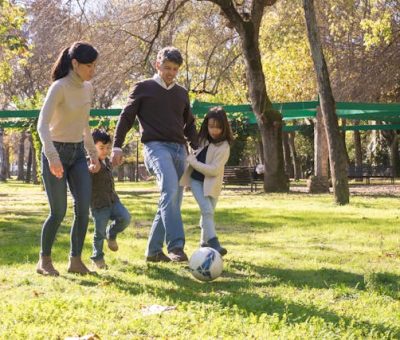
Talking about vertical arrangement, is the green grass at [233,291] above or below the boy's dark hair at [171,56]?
below

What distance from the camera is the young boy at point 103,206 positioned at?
19.8 ft

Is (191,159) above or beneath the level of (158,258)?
above

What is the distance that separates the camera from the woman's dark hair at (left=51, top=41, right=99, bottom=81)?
208 inches

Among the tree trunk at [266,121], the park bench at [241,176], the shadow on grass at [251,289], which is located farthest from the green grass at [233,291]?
the park bench at [241,176]

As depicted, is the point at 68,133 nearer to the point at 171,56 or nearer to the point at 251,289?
the point at 171,56

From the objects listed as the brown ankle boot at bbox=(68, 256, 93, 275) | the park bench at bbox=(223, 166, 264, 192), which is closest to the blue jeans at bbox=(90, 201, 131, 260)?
the brown ankle boot at bbox=(68, 256, 93, 275)

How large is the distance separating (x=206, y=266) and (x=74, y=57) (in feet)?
6.77

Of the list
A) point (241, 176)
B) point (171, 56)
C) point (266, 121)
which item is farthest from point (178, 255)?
point (241, 176)

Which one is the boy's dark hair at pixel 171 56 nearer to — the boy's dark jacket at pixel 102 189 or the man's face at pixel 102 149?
the man's face at pixel 102 149

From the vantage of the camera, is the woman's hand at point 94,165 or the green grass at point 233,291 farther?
the woman's hand at point 94,165

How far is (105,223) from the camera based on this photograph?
6105mm

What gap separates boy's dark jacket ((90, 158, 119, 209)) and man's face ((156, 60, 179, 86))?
41.3 inches

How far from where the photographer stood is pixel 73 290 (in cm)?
483

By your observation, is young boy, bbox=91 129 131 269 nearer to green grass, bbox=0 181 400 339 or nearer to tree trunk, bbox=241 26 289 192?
green grass, bbox=0 181 400 339
